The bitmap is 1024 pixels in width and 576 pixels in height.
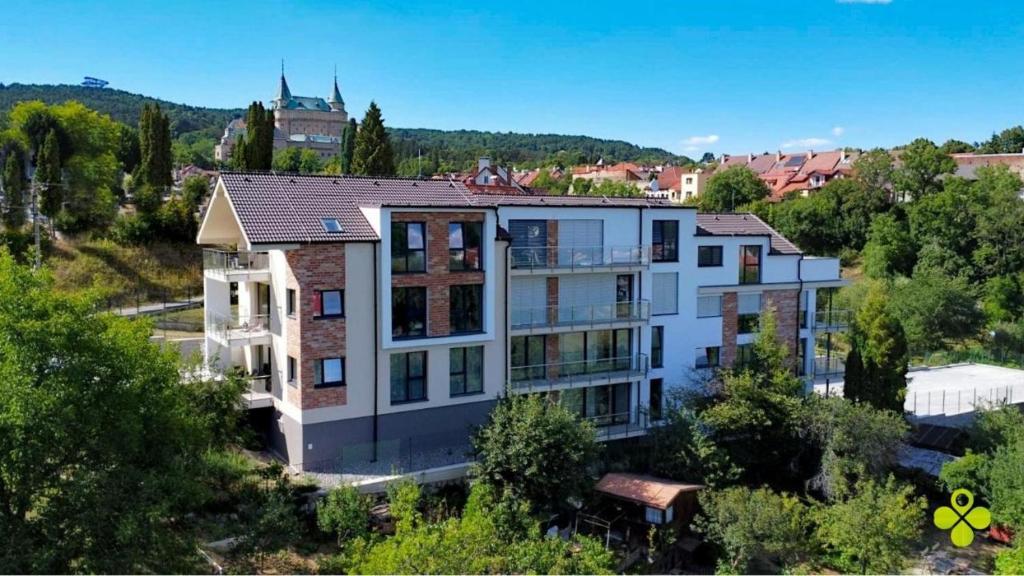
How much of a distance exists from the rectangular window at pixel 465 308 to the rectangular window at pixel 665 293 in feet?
24.4

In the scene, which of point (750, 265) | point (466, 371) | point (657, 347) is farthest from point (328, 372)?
point (750, 265)

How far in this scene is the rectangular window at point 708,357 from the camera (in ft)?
97.5

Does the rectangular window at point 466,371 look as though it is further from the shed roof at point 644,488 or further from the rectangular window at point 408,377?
the shed roof at point 644,488

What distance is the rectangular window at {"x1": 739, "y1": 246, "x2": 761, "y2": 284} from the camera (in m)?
30.3

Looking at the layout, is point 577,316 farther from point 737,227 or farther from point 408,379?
point 737,227

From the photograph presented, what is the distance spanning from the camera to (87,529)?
1473 centimetres

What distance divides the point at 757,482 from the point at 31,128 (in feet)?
145

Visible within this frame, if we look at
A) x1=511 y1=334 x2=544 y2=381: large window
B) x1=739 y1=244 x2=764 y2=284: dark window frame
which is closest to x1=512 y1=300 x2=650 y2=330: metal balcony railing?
x1=511 y1=334 x2=544 y2=381: large window

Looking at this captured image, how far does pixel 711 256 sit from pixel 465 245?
10.7m

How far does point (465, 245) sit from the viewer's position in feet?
79.0

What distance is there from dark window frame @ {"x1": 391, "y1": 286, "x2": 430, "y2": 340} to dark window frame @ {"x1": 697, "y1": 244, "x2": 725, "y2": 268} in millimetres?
11542

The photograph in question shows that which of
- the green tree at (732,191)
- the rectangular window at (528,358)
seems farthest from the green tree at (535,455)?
the green tree at (732,191)

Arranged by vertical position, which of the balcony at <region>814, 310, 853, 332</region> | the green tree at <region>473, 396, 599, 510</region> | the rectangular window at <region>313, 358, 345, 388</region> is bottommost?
the green tree at <region>473, 396, 599, 510</region>

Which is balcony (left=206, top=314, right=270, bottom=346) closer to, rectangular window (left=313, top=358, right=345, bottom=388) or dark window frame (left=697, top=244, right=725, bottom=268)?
rectangular window (left=313, top=358, right=345, bottom=388)
